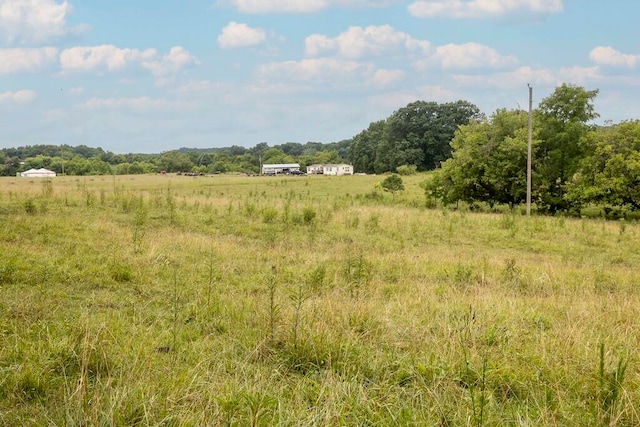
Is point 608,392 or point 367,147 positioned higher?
point 367,147

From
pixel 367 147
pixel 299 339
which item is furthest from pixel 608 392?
pixel 367 147

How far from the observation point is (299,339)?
14.4 feet

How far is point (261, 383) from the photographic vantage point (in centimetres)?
356

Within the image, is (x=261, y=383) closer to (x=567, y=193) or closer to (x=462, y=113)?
(x=567, y=193)

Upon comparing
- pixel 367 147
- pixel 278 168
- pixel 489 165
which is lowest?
pixel 489 165

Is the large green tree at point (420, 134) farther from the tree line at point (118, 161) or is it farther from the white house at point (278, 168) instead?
→ the tree line at point (118, 161)

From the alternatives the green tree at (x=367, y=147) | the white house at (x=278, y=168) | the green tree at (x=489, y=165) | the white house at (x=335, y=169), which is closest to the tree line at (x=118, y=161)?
the white house at (x=278, y=168)

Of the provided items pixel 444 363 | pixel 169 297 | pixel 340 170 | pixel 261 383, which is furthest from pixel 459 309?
pixel 340 170

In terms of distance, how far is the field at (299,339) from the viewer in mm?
3201

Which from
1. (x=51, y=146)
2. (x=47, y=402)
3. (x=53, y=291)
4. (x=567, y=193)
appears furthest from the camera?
(x=51, y=146)

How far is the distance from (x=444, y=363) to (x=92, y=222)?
11.8 meters

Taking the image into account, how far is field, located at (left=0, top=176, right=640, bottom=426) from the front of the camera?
126 inches

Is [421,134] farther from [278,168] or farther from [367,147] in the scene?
[278,168]

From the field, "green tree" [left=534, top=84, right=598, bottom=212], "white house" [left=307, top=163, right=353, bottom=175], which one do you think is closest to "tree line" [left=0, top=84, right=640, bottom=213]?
"green tree" [left=534, top=84, right=598, bottom=212]
